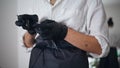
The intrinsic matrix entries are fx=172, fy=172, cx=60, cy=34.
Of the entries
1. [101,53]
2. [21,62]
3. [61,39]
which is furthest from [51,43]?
[21,62]

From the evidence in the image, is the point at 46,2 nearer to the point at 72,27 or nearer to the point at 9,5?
the point at 72,27

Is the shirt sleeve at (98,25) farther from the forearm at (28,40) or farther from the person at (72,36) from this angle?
the forearm at (28,40)

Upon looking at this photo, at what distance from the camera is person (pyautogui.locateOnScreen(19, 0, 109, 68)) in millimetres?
521

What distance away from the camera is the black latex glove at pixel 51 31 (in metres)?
0.48

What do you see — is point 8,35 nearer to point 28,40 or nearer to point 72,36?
point 28,40

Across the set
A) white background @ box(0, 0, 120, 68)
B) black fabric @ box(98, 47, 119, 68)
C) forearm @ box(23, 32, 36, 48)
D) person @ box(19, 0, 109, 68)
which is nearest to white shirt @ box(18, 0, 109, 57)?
person @ box(19, 0, 109, 68)

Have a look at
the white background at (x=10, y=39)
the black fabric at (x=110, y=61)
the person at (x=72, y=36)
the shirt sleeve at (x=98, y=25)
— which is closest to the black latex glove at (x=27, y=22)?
the person at (x=72, y=36)

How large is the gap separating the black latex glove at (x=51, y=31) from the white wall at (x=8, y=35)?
4.08 feet

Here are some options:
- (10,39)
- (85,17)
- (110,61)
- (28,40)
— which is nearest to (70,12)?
(85,17)

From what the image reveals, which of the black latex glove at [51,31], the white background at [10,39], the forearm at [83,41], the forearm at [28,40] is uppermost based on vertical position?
the black latex glove at [51,31]

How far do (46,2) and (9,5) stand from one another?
3.76 feet

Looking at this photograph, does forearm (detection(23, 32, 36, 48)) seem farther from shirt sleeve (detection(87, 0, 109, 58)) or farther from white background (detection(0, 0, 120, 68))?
white background (detection(0, 0, 120, 68))

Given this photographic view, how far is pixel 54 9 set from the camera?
61 centimetres

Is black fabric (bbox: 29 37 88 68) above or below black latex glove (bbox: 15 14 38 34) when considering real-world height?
below
